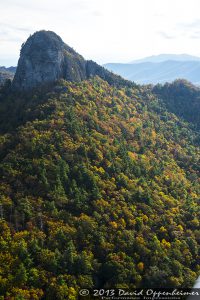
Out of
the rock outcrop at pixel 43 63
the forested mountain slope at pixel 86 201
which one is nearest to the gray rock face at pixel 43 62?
the rock outcrop at pixel 43 63

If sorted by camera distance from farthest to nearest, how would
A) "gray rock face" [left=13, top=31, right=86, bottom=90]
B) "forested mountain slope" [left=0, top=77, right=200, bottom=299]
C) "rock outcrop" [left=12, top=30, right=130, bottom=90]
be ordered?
1. "gray rock face" [left=13, top=31, right=86, bottom=90]
2. "rock outcrop" [left=12, top=30, right=130, bottom=90]
3. "forested mountain slope" [left=0, top=77, right=200, bottom=299]

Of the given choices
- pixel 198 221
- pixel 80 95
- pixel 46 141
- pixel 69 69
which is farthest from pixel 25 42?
pixel 198 221

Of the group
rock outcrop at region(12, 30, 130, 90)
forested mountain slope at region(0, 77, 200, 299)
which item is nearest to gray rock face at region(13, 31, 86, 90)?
rock outcrop at region(12, 30, 130, 90)

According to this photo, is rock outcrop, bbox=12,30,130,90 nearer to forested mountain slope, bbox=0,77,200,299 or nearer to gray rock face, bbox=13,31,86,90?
gray rock face, bbox=13,31,86,90

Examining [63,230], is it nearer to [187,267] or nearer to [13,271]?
[13,271]

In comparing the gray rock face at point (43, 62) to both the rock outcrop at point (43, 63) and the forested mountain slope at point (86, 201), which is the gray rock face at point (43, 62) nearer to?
the rock outcrop at point (43, 63)
